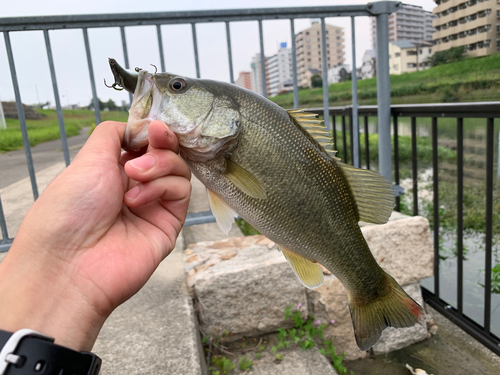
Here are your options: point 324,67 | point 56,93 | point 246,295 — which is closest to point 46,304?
point 246,295

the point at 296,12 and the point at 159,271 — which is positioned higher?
the point at 296,12

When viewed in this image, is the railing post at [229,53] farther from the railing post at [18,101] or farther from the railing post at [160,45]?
the railing post at [18,101]

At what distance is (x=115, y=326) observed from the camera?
2.37 meters

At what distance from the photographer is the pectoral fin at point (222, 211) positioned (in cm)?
132

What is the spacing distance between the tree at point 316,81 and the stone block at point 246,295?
1.48 m

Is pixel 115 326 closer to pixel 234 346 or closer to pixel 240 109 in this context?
pixel 234 346

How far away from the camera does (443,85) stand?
2451 millimetres

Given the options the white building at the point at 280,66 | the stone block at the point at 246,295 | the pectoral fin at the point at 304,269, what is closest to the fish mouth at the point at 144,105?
the pectoral fin at the point at 304,269

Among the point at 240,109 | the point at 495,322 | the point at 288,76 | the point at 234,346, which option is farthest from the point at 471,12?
the point at 234,346

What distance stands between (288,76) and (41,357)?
9.19ft

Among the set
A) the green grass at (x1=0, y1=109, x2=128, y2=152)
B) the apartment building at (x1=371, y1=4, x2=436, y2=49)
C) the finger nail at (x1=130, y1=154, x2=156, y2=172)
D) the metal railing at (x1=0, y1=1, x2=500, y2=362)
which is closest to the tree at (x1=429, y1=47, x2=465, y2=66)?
the apartment building at (x1=371, y1=4, x2=436, y2=49)

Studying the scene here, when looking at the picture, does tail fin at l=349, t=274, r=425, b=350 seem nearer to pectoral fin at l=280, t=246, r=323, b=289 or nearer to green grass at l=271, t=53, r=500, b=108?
pectoral fin at l=280, t=246, r=323, b=289

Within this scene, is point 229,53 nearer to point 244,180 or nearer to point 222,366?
point 244,180

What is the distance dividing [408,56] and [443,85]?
1.93 feet
